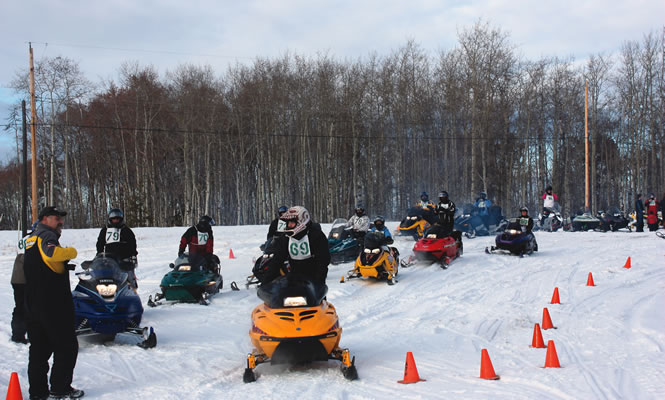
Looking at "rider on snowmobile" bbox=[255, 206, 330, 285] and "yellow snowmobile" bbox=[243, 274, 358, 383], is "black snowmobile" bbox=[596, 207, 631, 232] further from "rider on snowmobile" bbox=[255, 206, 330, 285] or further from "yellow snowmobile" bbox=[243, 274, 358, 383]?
"yellow snowmobile" bbox=[243, 274, 358, 383]

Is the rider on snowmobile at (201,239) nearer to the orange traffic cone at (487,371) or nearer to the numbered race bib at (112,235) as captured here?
the numbered race bib at (112,235)

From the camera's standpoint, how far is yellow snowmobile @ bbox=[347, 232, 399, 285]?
11.8 meters

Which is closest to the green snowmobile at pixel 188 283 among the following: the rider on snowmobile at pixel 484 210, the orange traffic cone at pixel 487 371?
the orange traffic cone at pixel 487 371

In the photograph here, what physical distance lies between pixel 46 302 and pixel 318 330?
Answer: 250cm

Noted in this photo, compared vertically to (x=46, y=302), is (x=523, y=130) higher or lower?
higher

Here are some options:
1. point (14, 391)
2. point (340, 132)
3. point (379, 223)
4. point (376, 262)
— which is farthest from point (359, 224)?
point (340, 132)

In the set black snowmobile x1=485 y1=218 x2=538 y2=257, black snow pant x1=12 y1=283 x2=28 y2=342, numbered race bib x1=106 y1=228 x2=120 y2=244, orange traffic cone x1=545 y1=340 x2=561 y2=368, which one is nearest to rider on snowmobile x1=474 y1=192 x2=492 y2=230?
black snowmobile x1=485 y1=218 x2=538 y2=257

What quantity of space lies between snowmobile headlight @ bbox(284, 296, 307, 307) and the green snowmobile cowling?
494cm

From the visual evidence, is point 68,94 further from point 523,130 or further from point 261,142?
point 523,130

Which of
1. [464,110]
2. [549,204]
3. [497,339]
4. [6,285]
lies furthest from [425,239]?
[464,110]

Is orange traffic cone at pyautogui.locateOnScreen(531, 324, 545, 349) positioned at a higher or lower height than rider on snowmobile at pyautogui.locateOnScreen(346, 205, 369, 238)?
lower

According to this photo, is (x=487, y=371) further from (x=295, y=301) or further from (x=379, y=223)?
(x=379, y=223)

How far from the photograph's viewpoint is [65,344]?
5133mm

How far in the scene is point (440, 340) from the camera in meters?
7.47
